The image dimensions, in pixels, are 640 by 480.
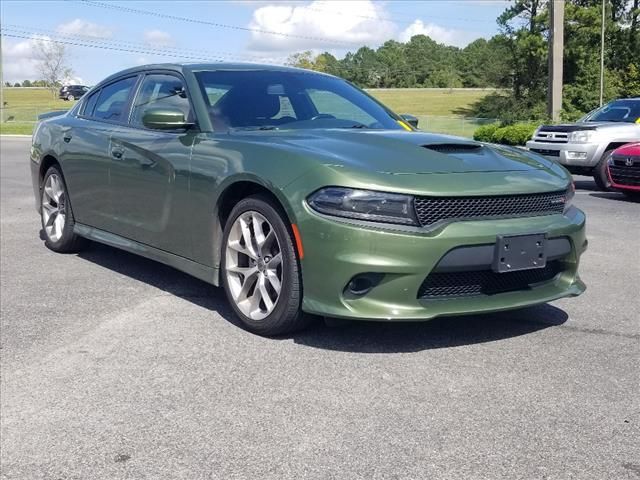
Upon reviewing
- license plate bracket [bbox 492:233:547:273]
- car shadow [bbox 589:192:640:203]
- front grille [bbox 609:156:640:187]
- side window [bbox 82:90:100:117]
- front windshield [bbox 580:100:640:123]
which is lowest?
car shadow [bbox 589:192:640:203]

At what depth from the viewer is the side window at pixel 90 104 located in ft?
20.7

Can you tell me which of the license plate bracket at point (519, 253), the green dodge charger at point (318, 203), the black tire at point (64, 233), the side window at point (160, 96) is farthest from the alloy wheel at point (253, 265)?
the black tire at point (64, 233)

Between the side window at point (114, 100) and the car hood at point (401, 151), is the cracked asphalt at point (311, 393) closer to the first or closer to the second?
the car hood at point (401, 151)

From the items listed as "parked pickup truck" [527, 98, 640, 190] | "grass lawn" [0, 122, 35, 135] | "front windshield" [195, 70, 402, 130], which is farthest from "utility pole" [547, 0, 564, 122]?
"front windshield" [195, 70, 402, 130]

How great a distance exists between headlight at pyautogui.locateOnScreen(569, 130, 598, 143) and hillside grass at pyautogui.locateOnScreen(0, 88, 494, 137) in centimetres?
1872

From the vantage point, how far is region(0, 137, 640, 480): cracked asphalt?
110 inches

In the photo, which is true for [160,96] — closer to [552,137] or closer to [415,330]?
[415,330]

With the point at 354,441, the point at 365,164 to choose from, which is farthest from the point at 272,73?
the point at 354,441

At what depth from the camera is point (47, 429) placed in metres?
3.19

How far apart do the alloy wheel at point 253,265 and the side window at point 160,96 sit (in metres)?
0.98

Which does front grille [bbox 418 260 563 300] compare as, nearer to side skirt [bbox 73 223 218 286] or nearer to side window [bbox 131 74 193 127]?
side skirt [bbox 73 223 218 286]

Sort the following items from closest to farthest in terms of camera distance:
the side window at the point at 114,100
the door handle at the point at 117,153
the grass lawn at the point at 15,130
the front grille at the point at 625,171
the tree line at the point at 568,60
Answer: the door handle at the point at 117,153 < the side window at the point at 114,100 < the front grille at the point at 625,171 < the grass lawn at the point at 15,130 < the tree line at the point at 568,60

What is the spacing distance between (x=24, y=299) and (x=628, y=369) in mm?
3772

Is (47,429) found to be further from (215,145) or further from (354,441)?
(215,145)
